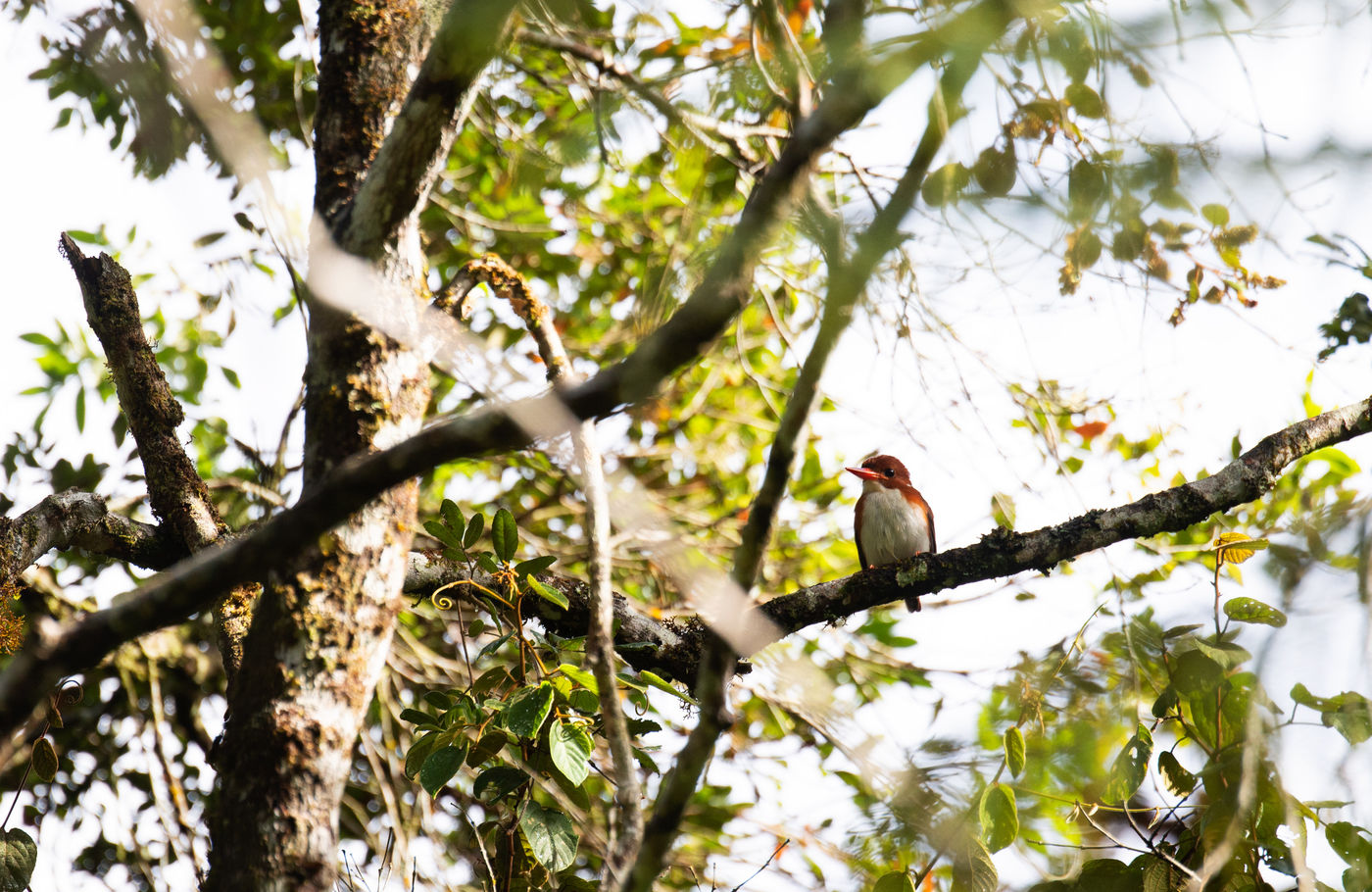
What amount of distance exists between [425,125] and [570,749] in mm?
1572

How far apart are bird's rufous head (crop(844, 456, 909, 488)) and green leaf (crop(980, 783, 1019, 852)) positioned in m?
3.18

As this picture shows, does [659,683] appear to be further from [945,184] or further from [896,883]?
[945,184]

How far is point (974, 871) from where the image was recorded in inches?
96.3

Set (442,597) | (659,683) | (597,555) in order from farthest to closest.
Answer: (442,597)
(659,683)
(597,555)

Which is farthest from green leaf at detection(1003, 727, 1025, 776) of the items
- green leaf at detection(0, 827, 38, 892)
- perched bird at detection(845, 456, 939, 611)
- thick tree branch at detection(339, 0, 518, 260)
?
perched bird at detection(845, 456, 939, 611)

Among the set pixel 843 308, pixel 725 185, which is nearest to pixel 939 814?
pixel 843 308

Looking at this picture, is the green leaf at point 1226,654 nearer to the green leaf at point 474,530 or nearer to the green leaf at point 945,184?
the green leaf at point 945,184

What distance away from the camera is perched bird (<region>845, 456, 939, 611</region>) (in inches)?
208

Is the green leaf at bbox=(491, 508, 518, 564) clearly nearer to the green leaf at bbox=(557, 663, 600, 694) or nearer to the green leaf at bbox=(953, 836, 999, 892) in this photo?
the green leaf at bbox=(557, 663, 600, 694)

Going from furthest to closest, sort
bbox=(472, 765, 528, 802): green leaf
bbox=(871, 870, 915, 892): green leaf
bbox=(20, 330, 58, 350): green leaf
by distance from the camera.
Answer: bbox=(20, 330, 58, 350): green leaf
bbox=(472, 765, 528, 802): green leaf
bbox=(871, 870, 915, 892): green leaf

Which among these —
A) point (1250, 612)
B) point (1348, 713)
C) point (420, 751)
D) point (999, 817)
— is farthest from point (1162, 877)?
point (420, 751)

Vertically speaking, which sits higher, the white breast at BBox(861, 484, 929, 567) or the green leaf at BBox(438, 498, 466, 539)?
the white breast at BBox(861, 484, 929, 567)

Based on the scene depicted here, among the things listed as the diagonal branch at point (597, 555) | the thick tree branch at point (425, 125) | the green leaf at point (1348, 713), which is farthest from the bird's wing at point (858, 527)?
the thick tree branch at point (425, 125)

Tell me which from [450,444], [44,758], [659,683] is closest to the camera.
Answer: [450,444]
